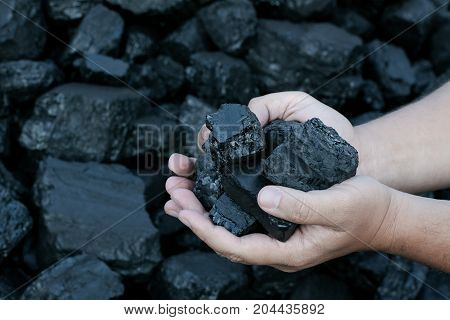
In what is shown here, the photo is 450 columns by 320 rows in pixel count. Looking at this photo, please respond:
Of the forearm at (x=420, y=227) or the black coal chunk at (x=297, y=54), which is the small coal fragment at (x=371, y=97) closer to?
the black coal chunk at (x=297, y=54)

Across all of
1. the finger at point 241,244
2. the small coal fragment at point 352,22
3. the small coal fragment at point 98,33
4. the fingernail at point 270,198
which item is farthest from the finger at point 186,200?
the small coal fragment at point 352,22

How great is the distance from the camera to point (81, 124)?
317cm

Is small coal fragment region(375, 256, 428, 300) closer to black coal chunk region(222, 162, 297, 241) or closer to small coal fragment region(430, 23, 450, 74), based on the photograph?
black coal chunk region(222, 162, 297, 241)

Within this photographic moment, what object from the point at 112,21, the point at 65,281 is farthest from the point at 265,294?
the point at 112,21

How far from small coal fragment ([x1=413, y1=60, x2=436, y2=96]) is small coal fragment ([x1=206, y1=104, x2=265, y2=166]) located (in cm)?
238

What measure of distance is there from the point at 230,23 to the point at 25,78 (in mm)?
1322

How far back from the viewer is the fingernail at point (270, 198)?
5.73ft

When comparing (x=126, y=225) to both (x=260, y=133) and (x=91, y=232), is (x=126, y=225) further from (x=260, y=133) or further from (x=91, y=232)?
(x=260, y=133)

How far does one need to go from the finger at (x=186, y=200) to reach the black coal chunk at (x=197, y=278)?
2.47 feet

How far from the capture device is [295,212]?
1.77 meters

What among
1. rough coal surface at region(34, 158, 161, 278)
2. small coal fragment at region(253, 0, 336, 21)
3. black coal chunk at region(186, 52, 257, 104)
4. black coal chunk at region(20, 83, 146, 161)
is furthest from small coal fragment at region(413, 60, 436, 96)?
rough coal surface at region(34, 158, 161, 278)

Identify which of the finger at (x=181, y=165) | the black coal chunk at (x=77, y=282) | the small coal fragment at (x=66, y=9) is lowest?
the black coal chunk at (x=77, y=282)

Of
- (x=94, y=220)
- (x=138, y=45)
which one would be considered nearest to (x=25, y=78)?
(x=138, y=45)

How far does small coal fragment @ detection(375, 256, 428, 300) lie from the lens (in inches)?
111
